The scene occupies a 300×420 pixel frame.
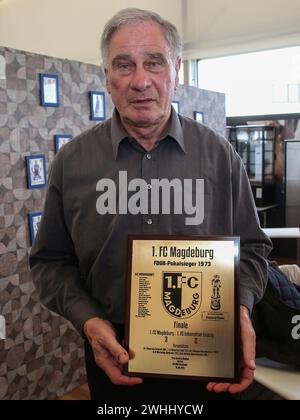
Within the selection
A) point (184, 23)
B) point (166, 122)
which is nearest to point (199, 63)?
point (184, 23)

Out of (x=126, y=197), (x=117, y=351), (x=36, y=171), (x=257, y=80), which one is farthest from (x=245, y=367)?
(x=257, y=80)

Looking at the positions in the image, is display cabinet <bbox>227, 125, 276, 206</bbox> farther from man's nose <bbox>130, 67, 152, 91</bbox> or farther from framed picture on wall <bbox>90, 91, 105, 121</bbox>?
man's nose <bbox>130, 67, 152, 91</bbox>

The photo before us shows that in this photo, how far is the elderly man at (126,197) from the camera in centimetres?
116

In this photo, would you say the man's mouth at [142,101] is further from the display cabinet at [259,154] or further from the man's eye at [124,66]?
the display cabinet at [259,154]

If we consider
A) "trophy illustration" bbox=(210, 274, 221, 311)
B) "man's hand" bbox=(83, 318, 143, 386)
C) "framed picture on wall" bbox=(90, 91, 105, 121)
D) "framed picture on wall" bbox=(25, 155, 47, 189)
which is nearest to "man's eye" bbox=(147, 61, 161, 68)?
"trophy illustration" bbox=(210, 274, 221, 311)

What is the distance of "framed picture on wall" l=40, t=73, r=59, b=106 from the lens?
253 centimetres

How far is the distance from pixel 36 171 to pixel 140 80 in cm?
156

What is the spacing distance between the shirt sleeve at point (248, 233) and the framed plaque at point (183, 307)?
8.2 inches

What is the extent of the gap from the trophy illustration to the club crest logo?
0.03m

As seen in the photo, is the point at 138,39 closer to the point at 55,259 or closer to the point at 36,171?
the point at 55,259

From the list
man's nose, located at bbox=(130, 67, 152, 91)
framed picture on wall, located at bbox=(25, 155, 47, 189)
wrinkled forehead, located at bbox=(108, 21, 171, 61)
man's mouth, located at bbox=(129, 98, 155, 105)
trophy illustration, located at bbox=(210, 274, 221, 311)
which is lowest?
trophy illustration, located at bbox=(210, 274, 221, 311)

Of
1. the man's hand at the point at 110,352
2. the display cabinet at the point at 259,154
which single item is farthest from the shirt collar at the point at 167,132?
the display cabinet at the point at 259,154

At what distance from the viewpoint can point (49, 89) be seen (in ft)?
8.44

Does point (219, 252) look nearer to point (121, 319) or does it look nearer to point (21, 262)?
point (121, 319)
